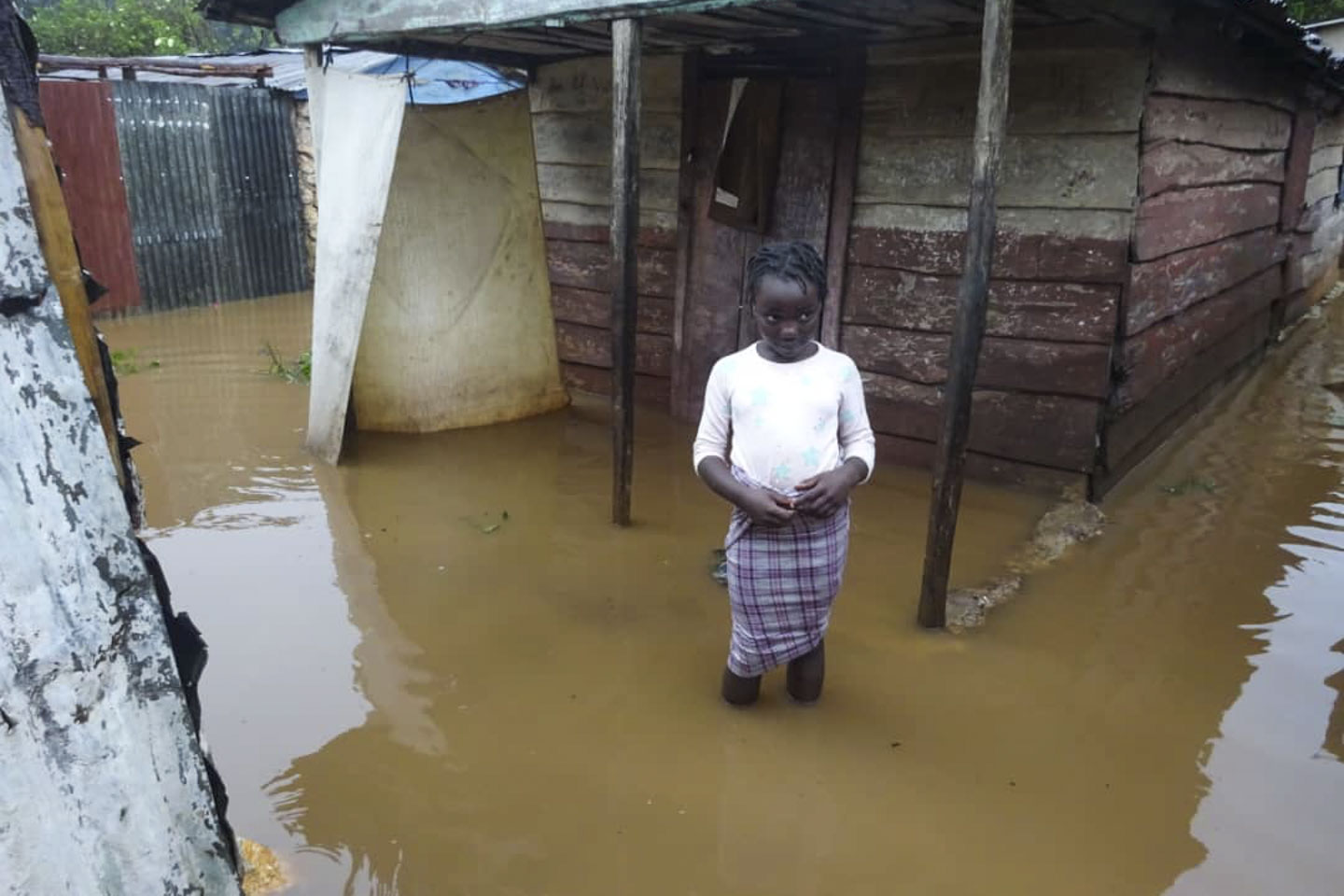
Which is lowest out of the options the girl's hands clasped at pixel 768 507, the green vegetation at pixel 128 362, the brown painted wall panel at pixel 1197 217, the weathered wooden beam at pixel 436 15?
the green vegetation at pixel 128 362

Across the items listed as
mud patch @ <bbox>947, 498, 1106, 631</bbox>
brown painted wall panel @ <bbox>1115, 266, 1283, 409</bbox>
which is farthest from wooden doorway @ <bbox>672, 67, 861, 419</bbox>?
mud patch @ <bbox>947, 498, 1106, 631</bbox>

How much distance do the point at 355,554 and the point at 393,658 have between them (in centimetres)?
109

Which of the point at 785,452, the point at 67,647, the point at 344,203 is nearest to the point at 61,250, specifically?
the point at 67,647

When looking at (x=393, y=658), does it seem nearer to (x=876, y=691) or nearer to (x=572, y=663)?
(x=572, y=663)

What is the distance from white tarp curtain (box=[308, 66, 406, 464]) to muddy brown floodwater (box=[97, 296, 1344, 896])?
64 centimetres

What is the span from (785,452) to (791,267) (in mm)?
535

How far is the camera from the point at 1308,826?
8.89ft

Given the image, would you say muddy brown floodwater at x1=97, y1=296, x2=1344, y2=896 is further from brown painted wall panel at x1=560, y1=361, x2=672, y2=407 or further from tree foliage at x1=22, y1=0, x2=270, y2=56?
tree foliage at x1=22, y1=0, x2=270, y2=56

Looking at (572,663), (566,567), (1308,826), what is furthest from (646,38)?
(1308,826)

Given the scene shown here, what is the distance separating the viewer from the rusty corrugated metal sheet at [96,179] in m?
9.70

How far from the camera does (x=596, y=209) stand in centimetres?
696

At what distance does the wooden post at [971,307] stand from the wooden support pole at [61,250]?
2.98 metres

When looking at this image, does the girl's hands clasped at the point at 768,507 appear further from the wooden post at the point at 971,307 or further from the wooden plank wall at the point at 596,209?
the wooden plank wall at the point at 596,209

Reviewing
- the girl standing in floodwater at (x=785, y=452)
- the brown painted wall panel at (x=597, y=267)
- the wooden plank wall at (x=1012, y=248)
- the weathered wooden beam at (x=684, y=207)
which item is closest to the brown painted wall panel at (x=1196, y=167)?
the wooden plank wall at (x=1012, y=248)
